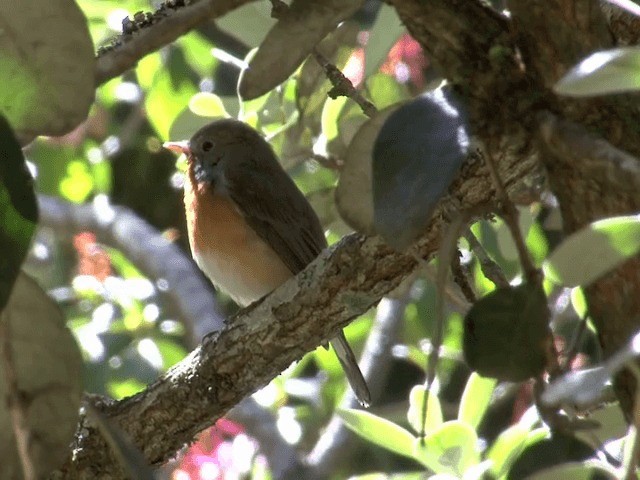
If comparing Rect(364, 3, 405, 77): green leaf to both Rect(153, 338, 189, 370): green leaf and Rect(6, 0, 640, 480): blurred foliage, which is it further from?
Rect(153, 338, 189, 370): green leaf

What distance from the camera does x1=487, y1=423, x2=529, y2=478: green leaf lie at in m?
2.11

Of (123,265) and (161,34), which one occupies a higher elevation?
(161,34)

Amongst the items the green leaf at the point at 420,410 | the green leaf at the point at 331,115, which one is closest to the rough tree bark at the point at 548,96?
the green leaf at the point at 420,410

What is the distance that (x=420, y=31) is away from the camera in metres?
1.40

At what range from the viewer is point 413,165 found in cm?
129

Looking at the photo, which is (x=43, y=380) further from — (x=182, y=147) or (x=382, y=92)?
(x=182, y=147)

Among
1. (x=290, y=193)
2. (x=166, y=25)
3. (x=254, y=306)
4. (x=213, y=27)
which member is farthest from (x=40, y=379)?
(x=213, y=27)

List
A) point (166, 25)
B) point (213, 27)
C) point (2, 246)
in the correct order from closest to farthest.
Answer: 1. point (2, 246)
2. point (166, 25)
3. point (213, 27)

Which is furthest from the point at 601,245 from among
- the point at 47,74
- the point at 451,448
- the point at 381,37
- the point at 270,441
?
the point at 270,441

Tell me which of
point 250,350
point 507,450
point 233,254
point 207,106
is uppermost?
point 207,106

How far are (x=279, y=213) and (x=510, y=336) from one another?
124 inches

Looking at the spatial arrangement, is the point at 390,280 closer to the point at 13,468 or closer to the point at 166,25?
the point at 166,25

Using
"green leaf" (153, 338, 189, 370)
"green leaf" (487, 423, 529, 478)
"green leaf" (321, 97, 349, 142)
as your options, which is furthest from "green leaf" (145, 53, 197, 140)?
"green leaf" (487, 423, 529, 478)

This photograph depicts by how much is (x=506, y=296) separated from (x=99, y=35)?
333cm
